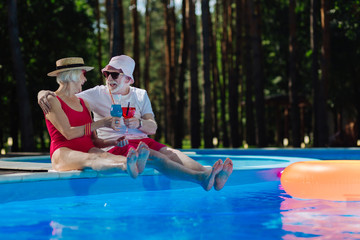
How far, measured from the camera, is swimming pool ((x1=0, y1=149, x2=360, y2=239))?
461 cm

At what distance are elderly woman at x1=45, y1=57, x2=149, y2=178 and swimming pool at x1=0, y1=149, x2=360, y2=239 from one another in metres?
0.24

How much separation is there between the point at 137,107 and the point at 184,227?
1.94m

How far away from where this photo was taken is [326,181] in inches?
256

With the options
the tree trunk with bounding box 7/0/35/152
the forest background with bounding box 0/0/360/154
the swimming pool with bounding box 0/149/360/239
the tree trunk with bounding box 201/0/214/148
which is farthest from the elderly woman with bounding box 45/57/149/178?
the tree trunk with bounding box 201/0/214/148

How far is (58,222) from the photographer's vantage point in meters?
5.04

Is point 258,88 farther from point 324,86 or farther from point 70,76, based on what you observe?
point 70,76

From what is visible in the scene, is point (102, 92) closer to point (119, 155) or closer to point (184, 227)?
point (119, 155)

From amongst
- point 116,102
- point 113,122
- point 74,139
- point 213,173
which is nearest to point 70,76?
point 116,102

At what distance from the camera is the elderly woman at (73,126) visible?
583 centimetres

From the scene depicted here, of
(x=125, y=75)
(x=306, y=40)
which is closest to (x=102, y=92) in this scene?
(x=125, y=75)

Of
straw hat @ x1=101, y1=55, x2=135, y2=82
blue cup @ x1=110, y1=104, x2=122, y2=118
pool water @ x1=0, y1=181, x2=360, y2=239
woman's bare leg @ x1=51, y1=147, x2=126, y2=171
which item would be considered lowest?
pool water @ x1=0, y1=181, x2=360, y2=239

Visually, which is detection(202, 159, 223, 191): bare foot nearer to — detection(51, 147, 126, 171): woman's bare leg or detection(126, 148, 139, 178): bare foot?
detection(126, 148, 139, 178): bare foot

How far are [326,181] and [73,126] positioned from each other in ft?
9.93

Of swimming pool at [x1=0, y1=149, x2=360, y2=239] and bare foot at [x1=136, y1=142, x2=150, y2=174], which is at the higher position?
bare foot at [x1=136, y1=142, x2=150, y2=174]
